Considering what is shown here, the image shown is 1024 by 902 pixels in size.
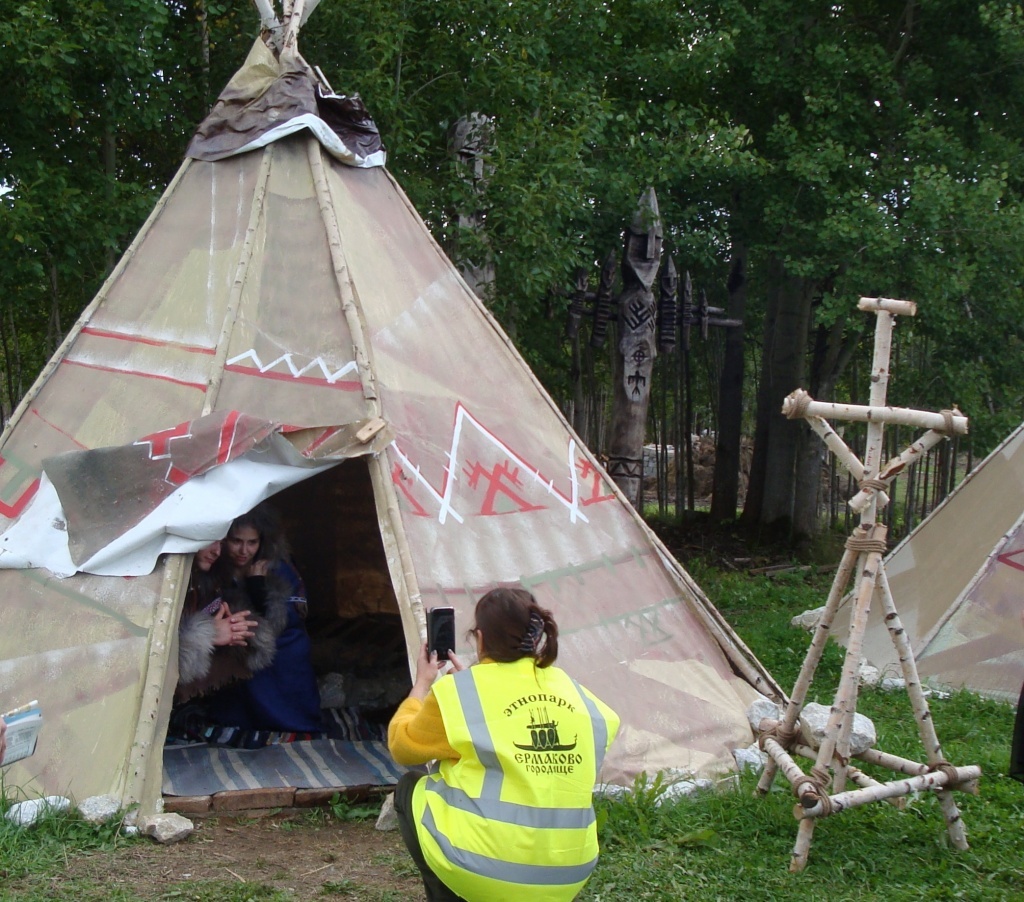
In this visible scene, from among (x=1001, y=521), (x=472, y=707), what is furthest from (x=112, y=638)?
(x=1001, y=521)

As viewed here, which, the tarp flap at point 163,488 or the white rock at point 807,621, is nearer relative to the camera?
the tarp flap at point 163,488

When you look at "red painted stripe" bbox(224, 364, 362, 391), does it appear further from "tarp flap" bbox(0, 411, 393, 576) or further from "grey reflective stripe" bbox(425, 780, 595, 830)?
"grey reflective stripe" bbox(425, 780, 595, 830)

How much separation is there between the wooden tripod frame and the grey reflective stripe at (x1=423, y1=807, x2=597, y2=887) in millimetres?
1564

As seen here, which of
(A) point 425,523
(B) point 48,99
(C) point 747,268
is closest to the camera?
(A) point 425,523

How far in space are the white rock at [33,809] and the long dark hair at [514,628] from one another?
2.26m

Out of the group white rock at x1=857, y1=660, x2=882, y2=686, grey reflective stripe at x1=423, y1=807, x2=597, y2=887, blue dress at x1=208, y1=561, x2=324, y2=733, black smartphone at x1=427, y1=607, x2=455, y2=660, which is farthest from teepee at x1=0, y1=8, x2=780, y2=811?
grey reflective stripe at x1=423, y1=807, x2=597, y2=887

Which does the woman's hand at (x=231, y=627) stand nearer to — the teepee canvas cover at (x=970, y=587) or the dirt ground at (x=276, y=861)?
the dirt ground at (x=276, y=861)

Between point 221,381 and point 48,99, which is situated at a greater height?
point 48,99

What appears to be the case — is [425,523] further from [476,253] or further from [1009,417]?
[1009,417]

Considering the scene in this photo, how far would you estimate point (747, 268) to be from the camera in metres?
14.3

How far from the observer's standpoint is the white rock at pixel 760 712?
5.45 meters

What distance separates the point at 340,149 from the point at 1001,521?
15.9 feet

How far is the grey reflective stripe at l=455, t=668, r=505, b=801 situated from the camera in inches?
112

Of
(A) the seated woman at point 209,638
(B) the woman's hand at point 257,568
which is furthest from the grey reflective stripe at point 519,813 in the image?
(B) the woman's hand at point 257,568
